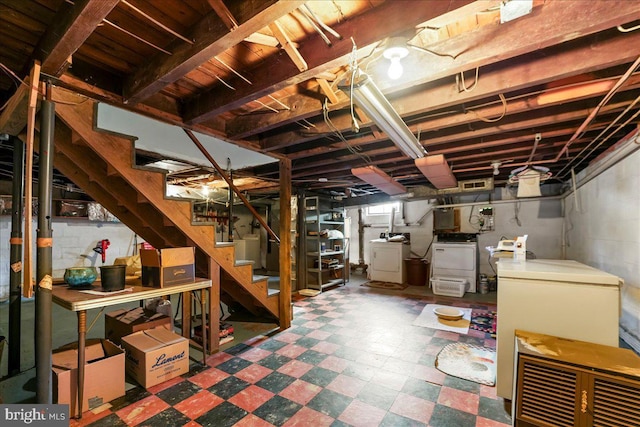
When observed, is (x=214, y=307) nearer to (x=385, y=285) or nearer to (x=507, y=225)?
(x=385, y=285)

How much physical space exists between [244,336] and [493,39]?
3.66 meters

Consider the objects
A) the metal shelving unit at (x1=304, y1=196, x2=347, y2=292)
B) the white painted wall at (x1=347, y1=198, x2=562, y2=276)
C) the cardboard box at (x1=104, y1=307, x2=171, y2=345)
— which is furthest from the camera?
the metal shelving unit at (x1=304, y1=196, x2=347, y2=292)

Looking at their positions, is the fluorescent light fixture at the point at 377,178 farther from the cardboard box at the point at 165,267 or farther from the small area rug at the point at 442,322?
the cardboard box at the point at 165,267

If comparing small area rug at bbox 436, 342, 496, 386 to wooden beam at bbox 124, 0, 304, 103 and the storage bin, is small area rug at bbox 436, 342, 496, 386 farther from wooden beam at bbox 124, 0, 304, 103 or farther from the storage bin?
wooden beam at bbox 124, 0, 304, 103

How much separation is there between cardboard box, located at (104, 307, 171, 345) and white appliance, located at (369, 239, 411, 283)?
15.6 feet

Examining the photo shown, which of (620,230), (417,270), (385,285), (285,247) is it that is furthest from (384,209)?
(620,230)

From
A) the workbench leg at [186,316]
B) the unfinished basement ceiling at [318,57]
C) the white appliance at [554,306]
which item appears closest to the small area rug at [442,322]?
the white appliance at [554,306]

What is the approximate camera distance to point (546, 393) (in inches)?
62.9

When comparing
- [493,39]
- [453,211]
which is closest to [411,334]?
[493,39]

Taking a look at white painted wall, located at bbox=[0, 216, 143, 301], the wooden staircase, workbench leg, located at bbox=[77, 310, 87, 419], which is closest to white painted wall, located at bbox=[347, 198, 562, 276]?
the wooden staircase

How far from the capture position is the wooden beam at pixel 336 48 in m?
1.33

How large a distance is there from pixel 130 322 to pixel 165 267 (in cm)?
87

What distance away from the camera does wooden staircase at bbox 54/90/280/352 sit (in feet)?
6.82

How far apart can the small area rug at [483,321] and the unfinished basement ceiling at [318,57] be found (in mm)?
2437
